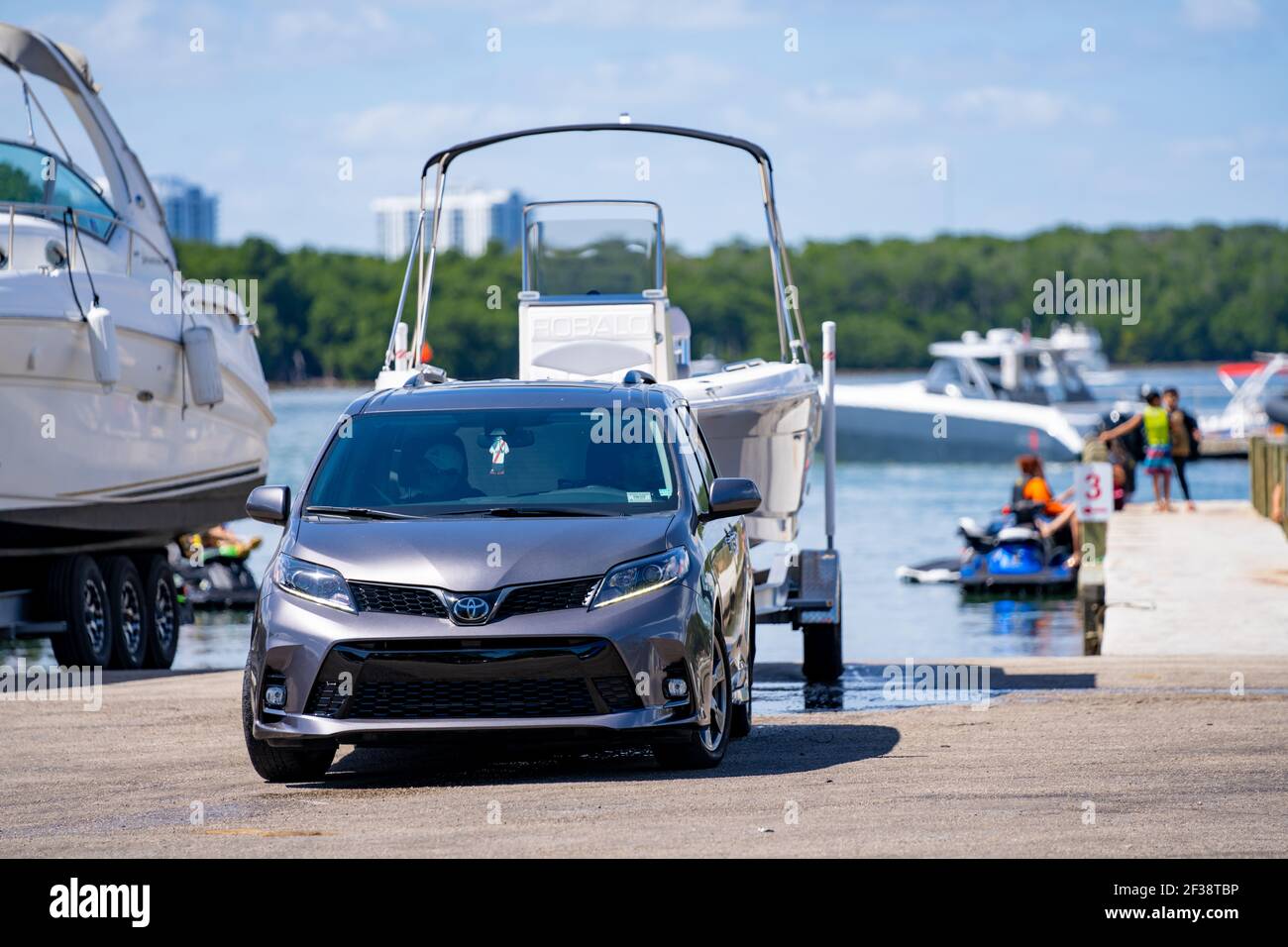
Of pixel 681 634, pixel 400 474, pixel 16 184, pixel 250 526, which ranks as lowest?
pixel 250 526

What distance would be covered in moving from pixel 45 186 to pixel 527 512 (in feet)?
33.0

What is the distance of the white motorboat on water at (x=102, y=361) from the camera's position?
1599 cm

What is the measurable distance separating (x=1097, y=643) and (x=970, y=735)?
9.50m

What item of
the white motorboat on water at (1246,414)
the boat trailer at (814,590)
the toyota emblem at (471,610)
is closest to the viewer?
the toyota emblem at (471,610)

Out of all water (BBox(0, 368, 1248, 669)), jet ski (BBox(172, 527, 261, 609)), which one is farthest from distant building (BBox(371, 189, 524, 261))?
jet ski (BBox(172, 527, 261, 609))

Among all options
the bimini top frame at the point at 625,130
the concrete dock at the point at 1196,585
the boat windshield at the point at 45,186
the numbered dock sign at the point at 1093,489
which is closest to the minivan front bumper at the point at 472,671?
the bimini top frame at the point at 625,130

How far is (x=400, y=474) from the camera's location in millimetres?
9469

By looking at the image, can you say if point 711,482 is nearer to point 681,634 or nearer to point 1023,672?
point 681,634

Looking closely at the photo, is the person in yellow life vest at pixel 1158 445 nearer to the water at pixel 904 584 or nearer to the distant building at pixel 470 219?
the water at pixel 904 584

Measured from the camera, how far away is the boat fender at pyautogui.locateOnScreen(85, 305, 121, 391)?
16.4m

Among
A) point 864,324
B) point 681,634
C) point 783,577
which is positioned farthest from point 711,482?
point 864,324

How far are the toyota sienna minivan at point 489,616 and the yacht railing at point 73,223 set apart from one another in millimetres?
8064

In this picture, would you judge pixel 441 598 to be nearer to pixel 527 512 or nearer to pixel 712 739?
pixel 527 512

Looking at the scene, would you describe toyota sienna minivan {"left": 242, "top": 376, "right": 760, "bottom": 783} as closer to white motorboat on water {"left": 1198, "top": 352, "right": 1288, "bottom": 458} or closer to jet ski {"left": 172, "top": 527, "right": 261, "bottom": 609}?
jet ski {"left": 172, "top": 527, "right": 261, "bottom": 609}
